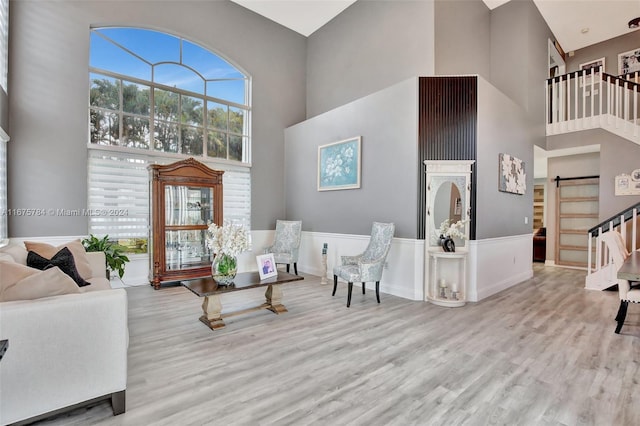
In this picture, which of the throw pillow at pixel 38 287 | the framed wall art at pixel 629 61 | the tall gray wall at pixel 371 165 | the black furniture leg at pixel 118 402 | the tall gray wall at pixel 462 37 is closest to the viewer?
the throw pillow at pixel 38 287

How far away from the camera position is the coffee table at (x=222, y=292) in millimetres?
3183

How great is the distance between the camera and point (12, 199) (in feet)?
13.1

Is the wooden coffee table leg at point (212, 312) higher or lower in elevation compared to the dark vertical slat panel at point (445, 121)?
lower

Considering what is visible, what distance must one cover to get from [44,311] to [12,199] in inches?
140

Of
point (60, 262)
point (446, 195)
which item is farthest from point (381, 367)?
point (60, 262)

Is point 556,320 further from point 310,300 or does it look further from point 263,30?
point 263,30

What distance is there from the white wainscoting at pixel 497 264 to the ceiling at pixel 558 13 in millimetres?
4746

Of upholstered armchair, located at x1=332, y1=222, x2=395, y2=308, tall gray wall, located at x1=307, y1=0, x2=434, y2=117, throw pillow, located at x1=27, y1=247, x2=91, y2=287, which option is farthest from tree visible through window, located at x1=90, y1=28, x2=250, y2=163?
upholstered armchair, located at x1=332, y1=222, x2=395, y2=308

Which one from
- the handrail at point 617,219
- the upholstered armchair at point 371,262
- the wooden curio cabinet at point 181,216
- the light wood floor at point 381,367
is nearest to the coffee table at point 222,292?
the light wood floor at point 381,367

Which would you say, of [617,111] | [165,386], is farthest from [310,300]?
[617,111]

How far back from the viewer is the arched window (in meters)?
4.73

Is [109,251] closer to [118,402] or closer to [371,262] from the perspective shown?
[118,402]

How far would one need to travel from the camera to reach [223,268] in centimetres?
326

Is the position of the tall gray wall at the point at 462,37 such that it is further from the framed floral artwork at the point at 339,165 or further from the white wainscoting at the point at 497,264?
the white wainscoting at the point at 497,264
